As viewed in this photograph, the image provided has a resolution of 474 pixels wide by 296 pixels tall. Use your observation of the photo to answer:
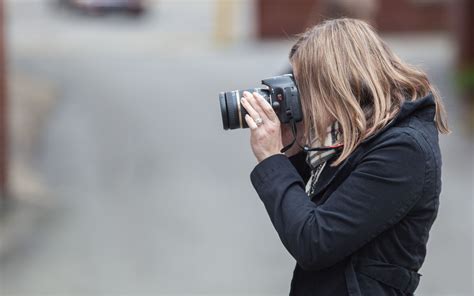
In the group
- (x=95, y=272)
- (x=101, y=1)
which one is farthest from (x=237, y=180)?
(x=101, y=1)

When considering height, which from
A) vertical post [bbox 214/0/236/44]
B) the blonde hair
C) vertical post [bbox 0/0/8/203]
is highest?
the blonde hair

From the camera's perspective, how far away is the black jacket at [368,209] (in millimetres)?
2115

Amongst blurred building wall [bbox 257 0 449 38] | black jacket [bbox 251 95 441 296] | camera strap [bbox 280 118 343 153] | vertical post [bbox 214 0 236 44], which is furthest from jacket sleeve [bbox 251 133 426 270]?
vertical post [bbox 214 0 236 44]

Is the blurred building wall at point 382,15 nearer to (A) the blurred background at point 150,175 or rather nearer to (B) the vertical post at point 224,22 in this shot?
(B) the vertical post at point 224,22

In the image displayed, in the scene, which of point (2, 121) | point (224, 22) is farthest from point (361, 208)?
point (224, 22)

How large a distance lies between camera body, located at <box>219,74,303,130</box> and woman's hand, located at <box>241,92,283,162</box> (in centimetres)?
→ 2

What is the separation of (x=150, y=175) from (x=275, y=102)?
640 cm

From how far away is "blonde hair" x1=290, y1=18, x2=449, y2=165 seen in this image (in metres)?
2.18

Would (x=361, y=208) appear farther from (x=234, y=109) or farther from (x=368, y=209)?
(x=234, y=109)

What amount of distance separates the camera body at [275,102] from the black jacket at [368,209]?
12 centimetres

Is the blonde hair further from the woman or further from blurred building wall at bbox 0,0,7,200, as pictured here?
blurred building wall at bbox 0,0,7,200

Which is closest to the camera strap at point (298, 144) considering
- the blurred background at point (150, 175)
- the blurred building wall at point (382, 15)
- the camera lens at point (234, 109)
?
the camera lens at point (234, 109)

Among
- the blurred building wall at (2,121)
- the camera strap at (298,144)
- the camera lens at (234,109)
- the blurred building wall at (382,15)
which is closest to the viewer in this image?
the camera strap at (298,144)

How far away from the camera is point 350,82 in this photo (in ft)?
7.21
